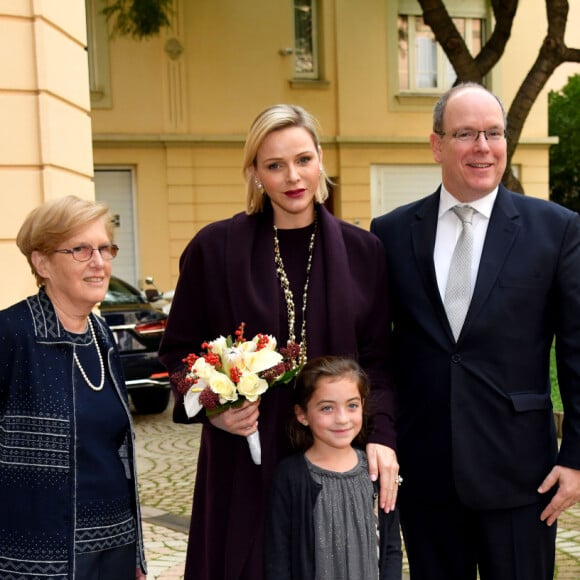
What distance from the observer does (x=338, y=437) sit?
109 inches

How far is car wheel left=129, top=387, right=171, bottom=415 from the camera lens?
32.1ft

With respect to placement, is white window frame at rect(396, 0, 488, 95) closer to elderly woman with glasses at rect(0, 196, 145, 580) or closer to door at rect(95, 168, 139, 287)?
door at rect(95, 168, 139, 287)

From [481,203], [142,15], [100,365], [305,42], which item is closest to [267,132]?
[481,203]

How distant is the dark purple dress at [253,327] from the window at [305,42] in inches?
588

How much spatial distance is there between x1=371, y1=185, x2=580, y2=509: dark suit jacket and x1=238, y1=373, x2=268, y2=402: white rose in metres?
0.72

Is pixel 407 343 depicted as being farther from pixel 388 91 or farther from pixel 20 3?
pixel 388 91

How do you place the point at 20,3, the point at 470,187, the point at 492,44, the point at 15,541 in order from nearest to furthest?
the point at 15,541
the point at 470,187
the point at 20,3
the point at 492,44

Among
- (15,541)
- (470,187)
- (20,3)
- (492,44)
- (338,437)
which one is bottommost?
(15,541)

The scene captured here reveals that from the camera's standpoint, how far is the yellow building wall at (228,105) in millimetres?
16297

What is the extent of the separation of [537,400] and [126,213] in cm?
1458

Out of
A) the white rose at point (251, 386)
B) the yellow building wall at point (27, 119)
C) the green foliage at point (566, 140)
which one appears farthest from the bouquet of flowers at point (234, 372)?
the green foliage at point (566, 140)

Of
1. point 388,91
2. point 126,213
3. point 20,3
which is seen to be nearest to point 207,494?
point 20,3

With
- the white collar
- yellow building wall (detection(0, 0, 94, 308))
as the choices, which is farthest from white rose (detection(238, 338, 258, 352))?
yellow building wall (detection(0, 0, 94, 308))

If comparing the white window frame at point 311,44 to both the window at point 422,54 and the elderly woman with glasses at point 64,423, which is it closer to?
the window at point 422,54
